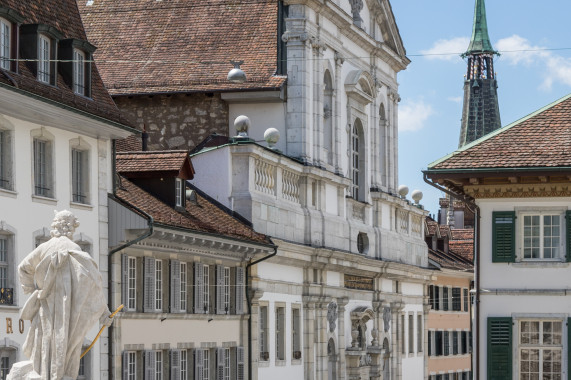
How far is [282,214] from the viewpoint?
60.8m

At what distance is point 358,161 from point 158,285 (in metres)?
23.8

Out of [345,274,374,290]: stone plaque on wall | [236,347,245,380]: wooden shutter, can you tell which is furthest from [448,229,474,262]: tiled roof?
[236,347,245,380]: wooden shutter

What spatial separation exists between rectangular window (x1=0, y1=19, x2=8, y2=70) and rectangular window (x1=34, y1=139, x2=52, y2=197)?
2.45 meters

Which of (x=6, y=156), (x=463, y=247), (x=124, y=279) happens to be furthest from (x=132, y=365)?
(x=463, y=247)

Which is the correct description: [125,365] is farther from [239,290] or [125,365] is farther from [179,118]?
[179,118]

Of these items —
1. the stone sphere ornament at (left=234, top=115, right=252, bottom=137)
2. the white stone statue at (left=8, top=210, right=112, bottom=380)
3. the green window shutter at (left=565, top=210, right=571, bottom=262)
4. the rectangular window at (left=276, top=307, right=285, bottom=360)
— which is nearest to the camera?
the white stone statue at (left=8, top=210, right=112, bottom=380)

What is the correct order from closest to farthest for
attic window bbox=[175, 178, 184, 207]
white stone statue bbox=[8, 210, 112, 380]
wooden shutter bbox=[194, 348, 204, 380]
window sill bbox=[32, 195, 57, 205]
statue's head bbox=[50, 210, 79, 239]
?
white stone statue bbox=[8, 210, 112, 380] < statue's head bbox=[50, 210, 79, 239] < window sill bbox=[32, 195, 57, 205] < attic window bbox=[175, 178, 184, 207] < wooden shutter bbox=[194, 348, 204, 380]

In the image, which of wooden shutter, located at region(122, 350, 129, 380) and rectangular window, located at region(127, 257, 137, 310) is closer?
wooden shutter, located at region(122, 350, 129, 380)

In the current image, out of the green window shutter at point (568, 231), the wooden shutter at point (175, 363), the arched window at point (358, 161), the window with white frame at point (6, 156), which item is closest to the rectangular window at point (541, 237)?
the green window shutter at point (568, 231)

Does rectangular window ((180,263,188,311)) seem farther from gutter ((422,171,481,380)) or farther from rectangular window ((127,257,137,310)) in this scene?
gutter ((422,171,481,380))

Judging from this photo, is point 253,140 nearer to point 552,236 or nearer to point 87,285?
point 552,236

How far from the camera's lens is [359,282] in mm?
70312

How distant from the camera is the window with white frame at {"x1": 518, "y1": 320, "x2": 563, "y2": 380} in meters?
47.9

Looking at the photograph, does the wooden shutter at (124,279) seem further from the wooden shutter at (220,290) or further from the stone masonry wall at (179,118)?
the stone masonry wall at (179,118)
